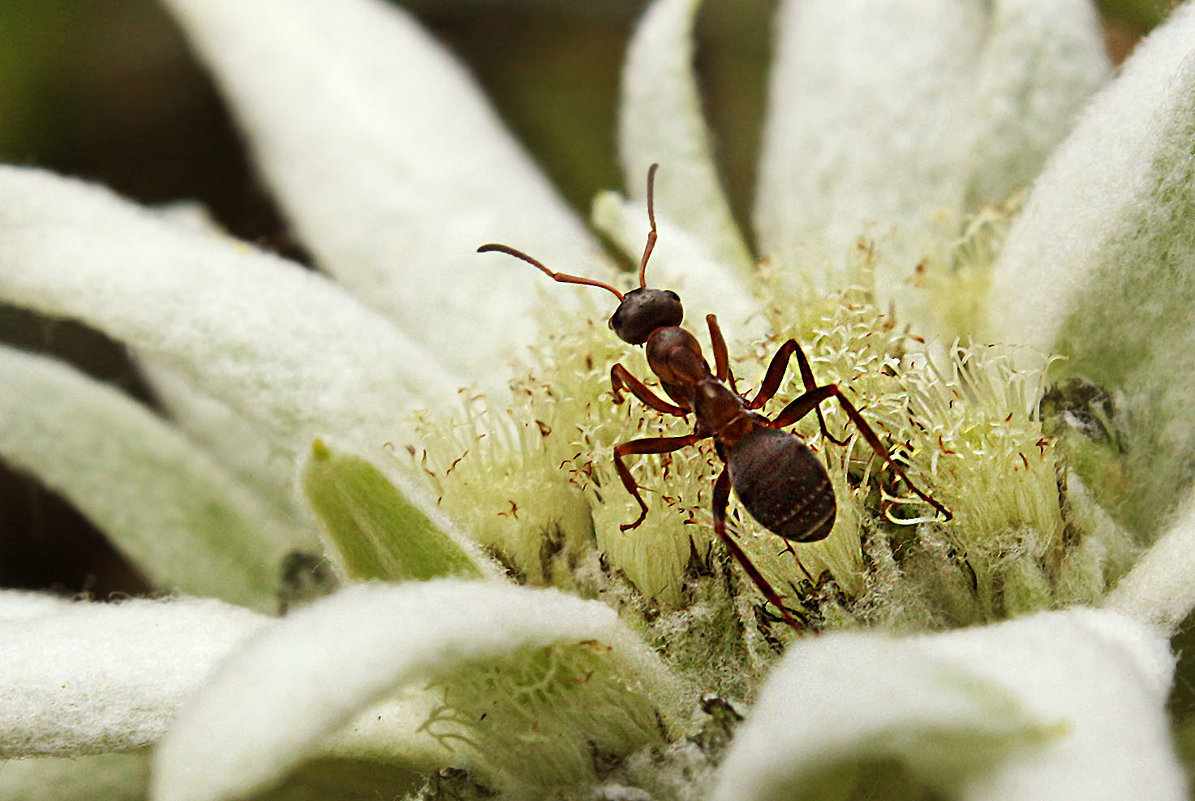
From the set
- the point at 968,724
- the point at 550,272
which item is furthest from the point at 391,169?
the point at 968,724

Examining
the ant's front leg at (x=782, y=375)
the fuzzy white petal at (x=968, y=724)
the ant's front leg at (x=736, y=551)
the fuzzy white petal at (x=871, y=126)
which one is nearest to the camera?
the fuzzy white petal at (x=968, y=724)

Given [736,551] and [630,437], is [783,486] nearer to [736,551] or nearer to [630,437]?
[736,551]

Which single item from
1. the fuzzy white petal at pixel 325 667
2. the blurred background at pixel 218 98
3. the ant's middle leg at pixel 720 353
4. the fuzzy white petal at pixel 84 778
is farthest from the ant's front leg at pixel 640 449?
the blurred background at pixel 218 98

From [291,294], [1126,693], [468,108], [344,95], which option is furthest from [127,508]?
[1126,693]

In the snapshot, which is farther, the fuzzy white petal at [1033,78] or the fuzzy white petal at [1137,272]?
the fuzzy white petal at [1033,78]

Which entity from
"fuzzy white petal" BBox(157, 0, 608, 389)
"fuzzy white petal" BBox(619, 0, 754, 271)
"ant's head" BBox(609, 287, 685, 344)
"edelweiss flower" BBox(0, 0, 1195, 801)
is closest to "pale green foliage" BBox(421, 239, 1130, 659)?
"edelweiss flower" BBox(0, 0, 1195, 801)

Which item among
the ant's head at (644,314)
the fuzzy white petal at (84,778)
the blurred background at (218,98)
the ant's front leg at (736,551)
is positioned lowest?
the ant's front leg at (736,551)

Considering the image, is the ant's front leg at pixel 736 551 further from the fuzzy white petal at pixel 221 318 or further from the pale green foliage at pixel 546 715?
the fuzzy white petal at pixel 221 318
